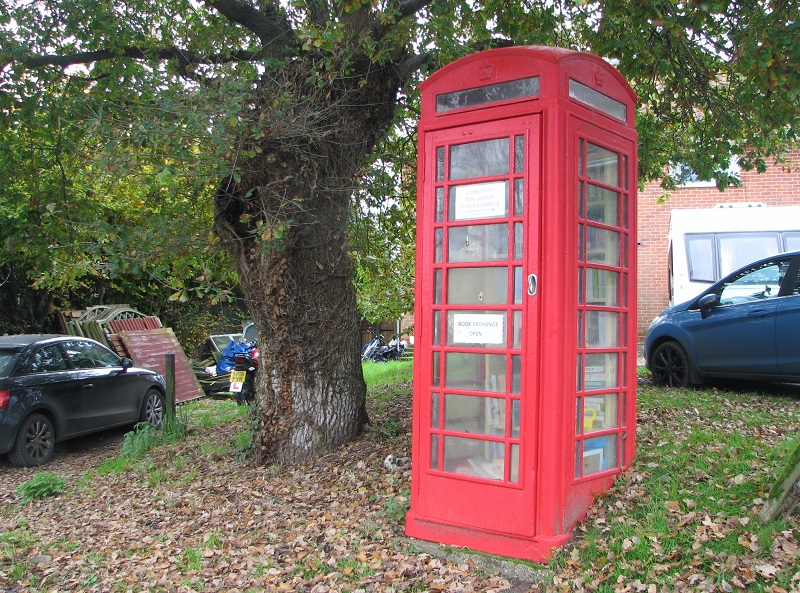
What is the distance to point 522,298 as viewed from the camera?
4.19 metres

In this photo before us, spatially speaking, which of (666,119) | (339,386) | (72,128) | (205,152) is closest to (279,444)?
(339,386)

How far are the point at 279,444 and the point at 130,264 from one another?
210 centimetres

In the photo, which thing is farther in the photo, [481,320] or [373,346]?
[373,346]

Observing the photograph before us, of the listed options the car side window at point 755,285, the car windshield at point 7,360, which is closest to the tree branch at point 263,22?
the car windshield at point 7,360

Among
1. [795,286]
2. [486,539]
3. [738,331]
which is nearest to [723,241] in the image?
[738,331]

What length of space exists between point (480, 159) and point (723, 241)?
35.1 feet

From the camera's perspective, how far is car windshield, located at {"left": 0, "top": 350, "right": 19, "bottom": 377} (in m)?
8.01

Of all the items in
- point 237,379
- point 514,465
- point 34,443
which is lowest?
point 34,443

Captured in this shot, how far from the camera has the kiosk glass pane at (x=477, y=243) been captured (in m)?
4.31

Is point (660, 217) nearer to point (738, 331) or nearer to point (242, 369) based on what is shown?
point (738, 331)

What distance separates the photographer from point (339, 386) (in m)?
6.57

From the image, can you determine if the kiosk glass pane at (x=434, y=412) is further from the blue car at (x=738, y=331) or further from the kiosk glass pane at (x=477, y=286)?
the blue car at (x=738, y=331)

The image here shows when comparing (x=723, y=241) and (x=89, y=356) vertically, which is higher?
(x=723, y=241)

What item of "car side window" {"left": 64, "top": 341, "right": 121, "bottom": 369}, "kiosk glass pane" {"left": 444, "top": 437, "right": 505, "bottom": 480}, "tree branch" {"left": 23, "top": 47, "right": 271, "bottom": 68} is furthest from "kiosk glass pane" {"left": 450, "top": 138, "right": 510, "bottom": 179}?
"car side window" {"left": 64, "top": 341, "right": 121, "bottom": 369}
